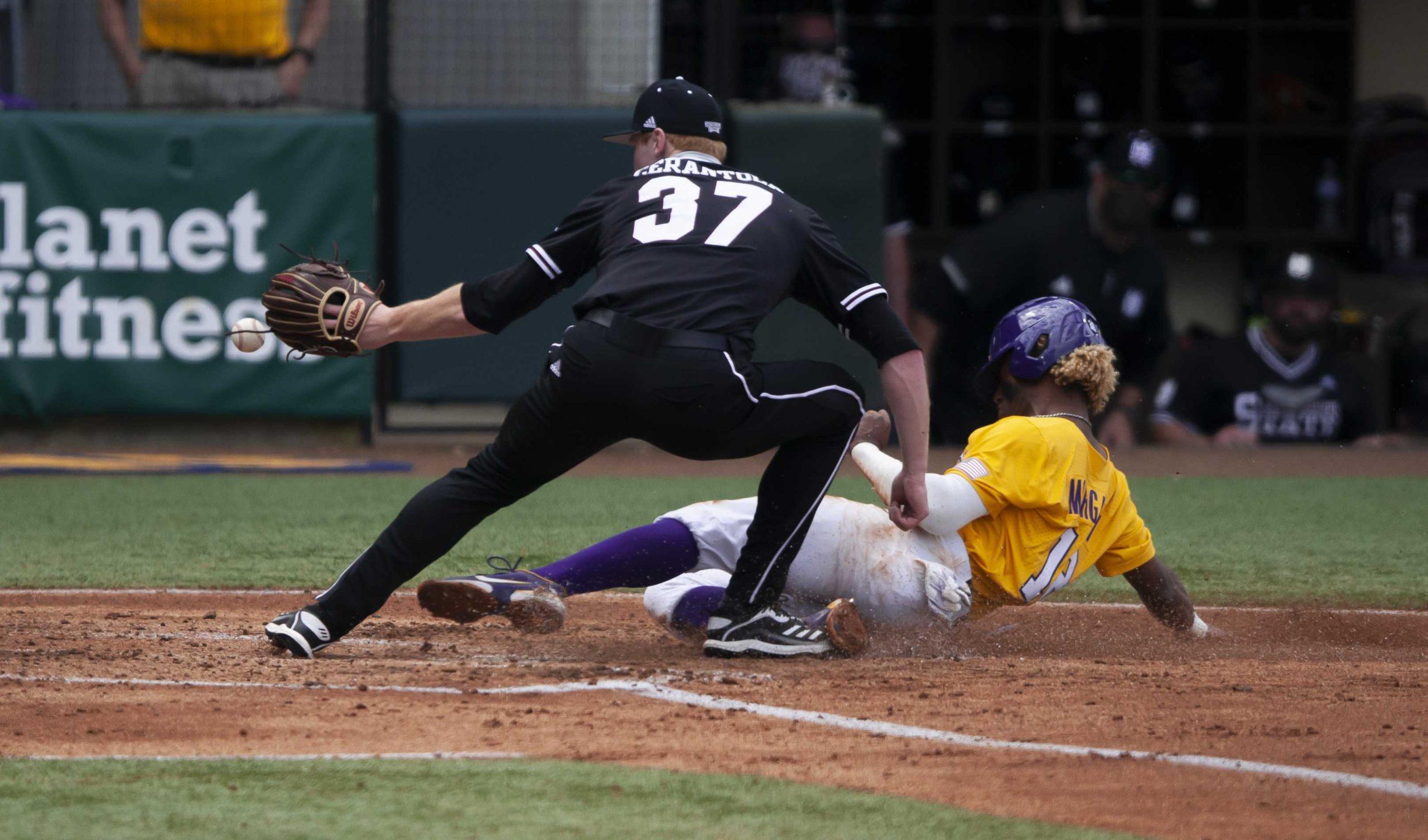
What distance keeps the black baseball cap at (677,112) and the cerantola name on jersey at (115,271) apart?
6.06m

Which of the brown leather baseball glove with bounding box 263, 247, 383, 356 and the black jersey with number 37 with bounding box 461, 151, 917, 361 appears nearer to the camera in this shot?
the black jersey with number 37 with bounding box 461, 151, 917, 361

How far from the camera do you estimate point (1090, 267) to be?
9.56 meters

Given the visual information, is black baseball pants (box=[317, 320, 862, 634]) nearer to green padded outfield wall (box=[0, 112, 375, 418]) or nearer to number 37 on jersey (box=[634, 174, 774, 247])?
number 37 on jersey (box=[634, 174, 774, 247])

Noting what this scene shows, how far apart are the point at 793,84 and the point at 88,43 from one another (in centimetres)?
472

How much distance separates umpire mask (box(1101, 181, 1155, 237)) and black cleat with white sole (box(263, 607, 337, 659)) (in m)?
6.23

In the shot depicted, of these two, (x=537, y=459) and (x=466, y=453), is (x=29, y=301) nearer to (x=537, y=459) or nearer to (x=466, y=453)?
(x=466, y=453)

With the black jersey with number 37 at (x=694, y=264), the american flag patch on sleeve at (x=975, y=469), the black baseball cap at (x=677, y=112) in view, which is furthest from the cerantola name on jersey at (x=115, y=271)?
the american flag patch on sleeve at (x=975, y=469)

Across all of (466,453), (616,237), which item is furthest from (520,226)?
(616,237)

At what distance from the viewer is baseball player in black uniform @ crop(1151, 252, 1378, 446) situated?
10.3m

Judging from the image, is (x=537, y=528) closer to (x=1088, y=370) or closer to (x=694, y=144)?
(x=694, y=144)

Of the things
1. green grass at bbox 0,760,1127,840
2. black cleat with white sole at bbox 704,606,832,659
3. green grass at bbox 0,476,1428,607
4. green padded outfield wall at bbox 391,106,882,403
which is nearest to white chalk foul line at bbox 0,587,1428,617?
green grass at bbox 0,476,1428,607

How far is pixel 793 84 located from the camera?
11344mm

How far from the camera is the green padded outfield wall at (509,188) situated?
33.9 feet

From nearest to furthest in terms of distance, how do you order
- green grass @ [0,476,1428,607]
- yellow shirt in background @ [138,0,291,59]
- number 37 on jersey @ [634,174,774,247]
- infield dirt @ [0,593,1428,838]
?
infield dirt @ [0,593,1428,838] < number 37 on jersey @ [634,174,774,247] < green grass @ [0,476,1428,607] < yellow shirt in background @ [138,0,291,59]
